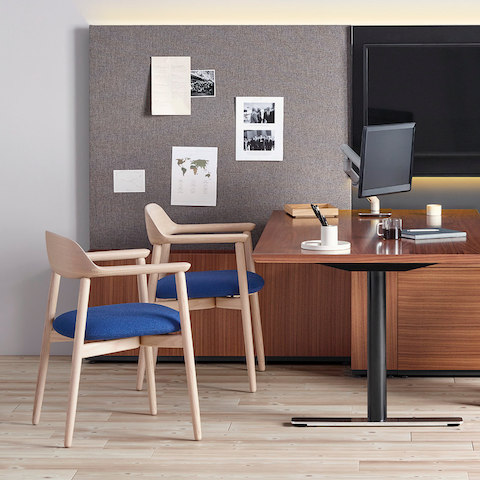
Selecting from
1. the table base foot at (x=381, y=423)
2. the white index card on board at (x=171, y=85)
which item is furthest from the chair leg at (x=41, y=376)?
the white index card on board at (x=171, y=85)

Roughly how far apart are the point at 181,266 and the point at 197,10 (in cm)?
195

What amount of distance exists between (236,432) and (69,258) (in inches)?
39.4

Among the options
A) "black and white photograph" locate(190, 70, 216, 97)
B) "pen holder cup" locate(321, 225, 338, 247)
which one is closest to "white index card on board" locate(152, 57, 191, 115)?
"black and white photograph" locate(190, 70, 216, 97)

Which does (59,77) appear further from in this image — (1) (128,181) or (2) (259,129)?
(2) (259,129)

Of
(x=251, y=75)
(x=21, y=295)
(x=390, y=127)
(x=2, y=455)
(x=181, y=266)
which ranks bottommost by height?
(x=2, y=455)

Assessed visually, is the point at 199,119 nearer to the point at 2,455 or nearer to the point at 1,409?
the point at 1,409

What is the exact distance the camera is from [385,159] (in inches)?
153

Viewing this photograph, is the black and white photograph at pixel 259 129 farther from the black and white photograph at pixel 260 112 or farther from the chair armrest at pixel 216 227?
the chair armrest at pixel 216 227

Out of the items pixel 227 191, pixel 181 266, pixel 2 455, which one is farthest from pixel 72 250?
pixel 227 191

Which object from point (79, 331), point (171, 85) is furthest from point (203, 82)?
point (79, 331)

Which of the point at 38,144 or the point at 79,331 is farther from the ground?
the point at 38,144

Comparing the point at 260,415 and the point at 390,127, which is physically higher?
the point at 390,127

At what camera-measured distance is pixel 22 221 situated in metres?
4.66

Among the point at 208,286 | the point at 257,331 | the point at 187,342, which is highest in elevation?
the point at 208,286
